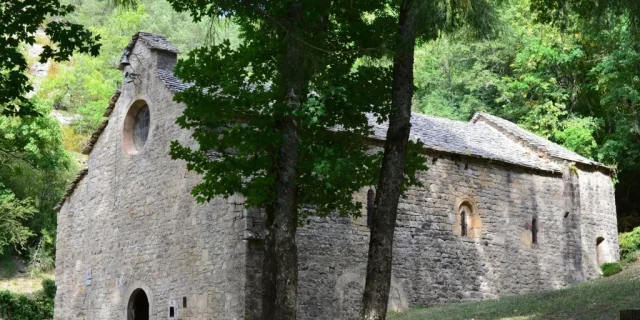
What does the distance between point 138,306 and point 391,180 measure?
11670 millimetres

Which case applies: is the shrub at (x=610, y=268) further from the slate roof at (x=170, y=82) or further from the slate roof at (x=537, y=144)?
the slate roof at (x=170, y=82)

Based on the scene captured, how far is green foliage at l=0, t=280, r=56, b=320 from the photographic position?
30256 millimetres

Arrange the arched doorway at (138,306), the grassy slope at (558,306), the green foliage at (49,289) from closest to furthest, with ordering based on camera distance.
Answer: the grassy slope at (558,306) < the arched doorway at (138,306) < the green foliage at (49,289)

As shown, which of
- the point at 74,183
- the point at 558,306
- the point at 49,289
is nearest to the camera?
the point at 558,306

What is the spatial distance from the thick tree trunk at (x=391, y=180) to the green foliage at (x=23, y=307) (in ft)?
70.7

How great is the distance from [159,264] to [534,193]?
36.8 ft

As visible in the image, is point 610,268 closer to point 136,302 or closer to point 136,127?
point 136,302

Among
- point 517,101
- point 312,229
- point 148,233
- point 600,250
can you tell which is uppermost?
point 517,101

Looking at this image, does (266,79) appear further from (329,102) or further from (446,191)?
(446,191)

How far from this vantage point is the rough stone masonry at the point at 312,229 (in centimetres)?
1953

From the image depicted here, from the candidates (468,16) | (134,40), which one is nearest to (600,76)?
(134,40)

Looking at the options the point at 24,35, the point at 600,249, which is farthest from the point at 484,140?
the point at 24,35

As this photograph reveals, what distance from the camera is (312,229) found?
1986 centimetres

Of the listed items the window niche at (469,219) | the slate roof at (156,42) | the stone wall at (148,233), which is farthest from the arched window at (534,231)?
the slate roof at (156,42)
